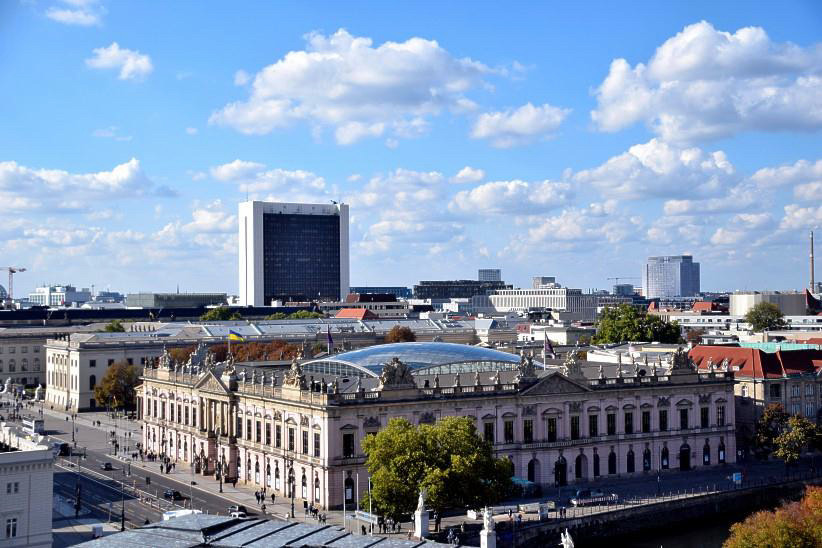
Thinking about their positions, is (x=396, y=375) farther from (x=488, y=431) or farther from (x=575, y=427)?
(x=575, y=427)

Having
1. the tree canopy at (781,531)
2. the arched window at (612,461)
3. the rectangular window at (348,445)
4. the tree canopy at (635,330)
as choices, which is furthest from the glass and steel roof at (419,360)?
the tree canopy at (635,330)

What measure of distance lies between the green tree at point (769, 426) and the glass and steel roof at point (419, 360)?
25.2 m

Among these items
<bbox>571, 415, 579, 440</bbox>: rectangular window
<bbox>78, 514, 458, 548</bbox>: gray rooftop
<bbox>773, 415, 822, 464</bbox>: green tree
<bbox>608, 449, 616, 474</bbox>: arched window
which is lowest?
<bbox>608, 449, 616, 474</bbox>: arched window

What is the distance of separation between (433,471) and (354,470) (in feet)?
50.0

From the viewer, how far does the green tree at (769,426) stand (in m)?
111

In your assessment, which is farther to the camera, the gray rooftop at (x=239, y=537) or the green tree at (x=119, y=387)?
the green tree at (x=119, y=387)

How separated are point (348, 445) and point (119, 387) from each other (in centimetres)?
8418

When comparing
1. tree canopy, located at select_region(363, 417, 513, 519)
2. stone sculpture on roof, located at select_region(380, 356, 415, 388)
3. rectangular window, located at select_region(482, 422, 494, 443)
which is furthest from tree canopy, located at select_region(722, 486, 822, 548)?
stone sculpture on roof, located at select_region(380, 356, 415, 388)

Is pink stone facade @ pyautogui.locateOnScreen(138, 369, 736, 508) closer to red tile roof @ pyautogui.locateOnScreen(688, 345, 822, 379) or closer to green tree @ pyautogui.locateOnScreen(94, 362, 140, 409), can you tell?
red tile roof @ pyautogui.locateOnScreen(688, 345, 822, 379)

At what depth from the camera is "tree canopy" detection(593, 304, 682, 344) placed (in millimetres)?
184875

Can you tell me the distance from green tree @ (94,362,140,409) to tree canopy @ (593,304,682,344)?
77660 mm

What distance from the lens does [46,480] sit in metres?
67.8

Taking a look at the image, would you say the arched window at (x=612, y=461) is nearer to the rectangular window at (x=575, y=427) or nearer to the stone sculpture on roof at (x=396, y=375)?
the rectangular window at (x=575, y=427)

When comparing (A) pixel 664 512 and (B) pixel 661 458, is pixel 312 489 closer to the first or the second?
(A) pixel 664 512
